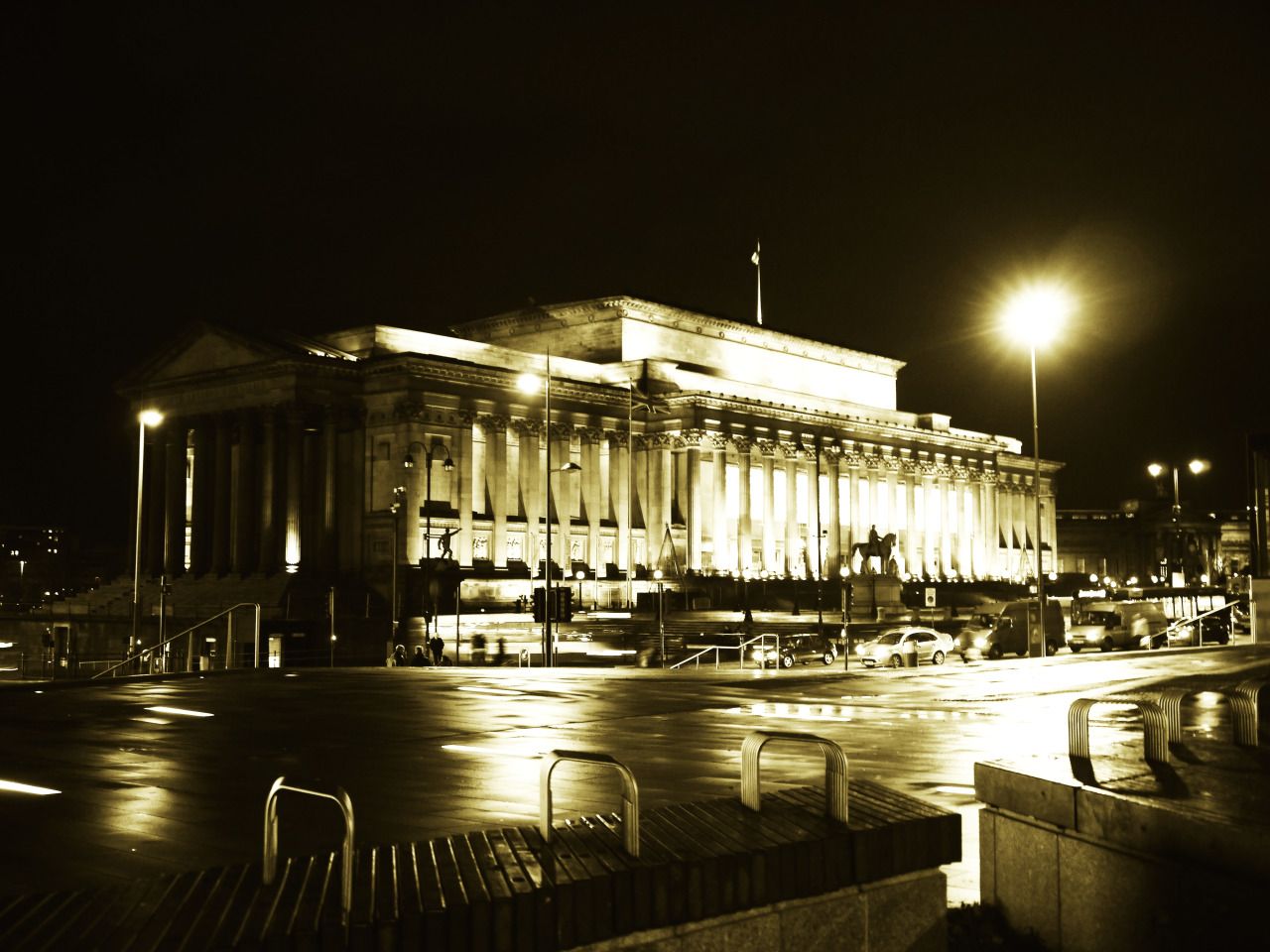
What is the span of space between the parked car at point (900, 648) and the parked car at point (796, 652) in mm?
1648

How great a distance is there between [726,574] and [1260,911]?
297 ft

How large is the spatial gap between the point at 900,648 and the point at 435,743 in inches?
1361

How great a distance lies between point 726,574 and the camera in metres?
98.1

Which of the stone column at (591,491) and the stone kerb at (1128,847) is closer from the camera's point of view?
the stone kerb at (1128,847)

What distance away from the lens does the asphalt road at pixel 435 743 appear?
1266 cm

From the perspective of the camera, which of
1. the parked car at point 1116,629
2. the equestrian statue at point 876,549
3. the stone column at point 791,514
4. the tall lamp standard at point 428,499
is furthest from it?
the stone column at point 791,514

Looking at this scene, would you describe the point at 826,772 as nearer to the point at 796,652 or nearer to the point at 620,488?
the point at 796,652

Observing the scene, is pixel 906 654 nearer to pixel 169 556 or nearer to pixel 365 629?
pixel 365 629

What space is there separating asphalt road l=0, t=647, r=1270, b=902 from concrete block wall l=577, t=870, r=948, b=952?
2.13m

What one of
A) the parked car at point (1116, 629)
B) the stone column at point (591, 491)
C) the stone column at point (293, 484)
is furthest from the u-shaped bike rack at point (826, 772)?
the stone column at point (591, 491)

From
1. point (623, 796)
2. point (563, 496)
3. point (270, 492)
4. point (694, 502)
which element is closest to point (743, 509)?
point (694, 502)

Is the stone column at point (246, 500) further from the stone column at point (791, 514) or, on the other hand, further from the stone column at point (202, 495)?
the stone column at point (791, 514)

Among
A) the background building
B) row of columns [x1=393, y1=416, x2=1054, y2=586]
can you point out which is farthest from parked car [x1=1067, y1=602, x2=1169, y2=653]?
row of columns [x1=393, y1=416, x2=1054, y2=586]

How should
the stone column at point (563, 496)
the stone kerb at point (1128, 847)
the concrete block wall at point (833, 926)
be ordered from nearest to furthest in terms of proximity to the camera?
the concrete block wall at point (833, 926)
the stone kerb at point (1128, 847)
the stone column at point (563, 496)
